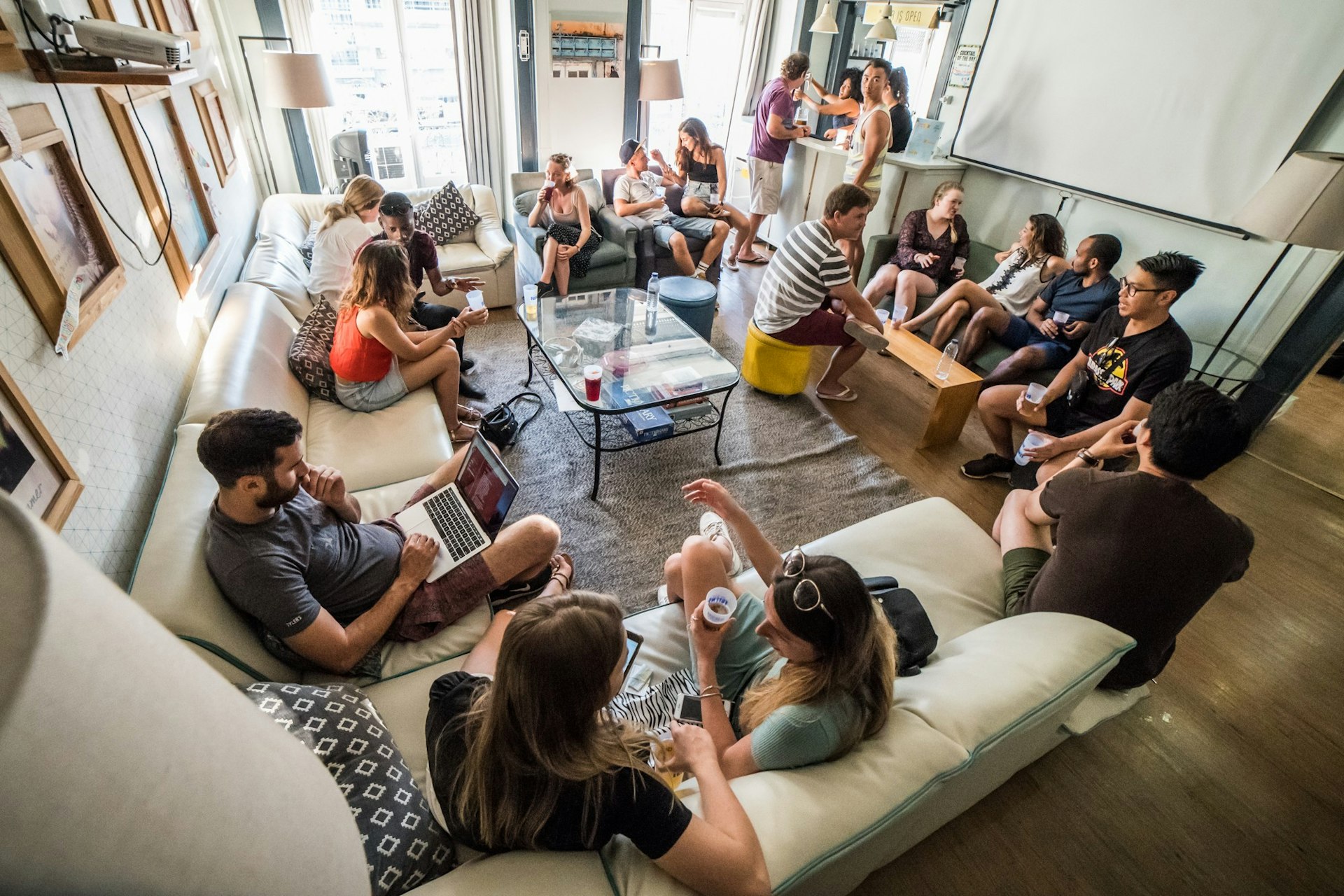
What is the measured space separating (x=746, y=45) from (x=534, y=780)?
20.9ft

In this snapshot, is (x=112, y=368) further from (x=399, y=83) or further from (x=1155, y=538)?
(x=399, y=83)

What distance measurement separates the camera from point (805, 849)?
3.46ft

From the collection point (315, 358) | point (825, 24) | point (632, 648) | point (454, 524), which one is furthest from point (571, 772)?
point (825, 24)

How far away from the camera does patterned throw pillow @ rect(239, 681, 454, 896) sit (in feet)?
3.59

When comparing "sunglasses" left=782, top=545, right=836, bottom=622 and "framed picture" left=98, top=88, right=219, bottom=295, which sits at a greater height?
"framed picture" left=98, top=88, right=219, bottom=295

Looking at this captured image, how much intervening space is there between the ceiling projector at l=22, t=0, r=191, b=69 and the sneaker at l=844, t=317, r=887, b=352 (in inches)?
110

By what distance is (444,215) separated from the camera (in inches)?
160

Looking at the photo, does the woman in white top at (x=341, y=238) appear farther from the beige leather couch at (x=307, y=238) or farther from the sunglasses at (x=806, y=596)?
the sunglasses at (x=806, y=596)

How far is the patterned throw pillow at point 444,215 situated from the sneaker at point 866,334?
8.48ft

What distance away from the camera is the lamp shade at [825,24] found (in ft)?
16.6

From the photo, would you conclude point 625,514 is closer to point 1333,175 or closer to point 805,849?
point 805,849

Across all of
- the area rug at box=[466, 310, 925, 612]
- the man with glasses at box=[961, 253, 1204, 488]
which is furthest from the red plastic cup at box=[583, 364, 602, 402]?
the man with glasses at box=[961, 253, 1204, 488]

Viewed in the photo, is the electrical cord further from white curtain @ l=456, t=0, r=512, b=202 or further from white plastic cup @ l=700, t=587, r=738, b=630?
white curtain @ l=456, t=0, r=512, b=202

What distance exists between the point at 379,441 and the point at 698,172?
139 inches
